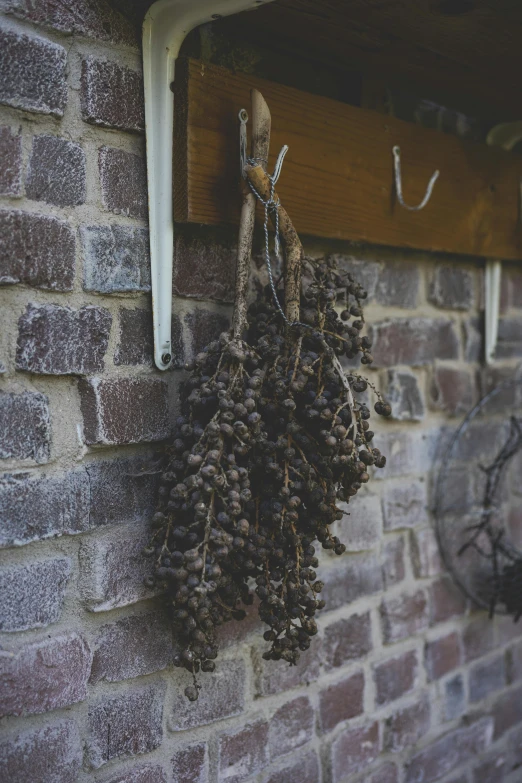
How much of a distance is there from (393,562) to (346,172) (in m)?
0.82

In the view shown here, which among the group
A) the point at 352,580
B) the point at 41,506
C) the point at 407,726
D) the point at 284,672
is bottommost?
the point at 407,726

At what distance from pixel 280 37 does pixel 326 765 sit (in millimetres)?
1337

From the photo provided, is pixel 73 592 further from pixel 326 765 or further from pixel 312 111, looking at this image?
pixel 312 111

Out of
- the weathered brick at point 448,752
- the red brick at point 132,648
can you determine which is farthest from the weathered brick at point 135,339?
the weathered brick at point 448,752

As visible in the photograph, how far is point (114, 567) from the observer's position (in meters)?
1.11

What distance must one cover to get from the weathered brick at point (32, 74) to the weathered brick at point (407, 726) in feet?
4.42

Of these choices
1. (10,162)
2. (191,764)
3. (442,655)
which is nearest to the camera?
(10,162)

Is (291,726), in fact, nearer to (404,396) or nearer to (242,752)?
(242,752)

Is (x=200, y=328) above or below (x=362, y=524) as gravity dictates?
above

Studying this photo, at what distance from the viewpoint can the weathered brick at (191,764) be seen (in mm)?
Result: 1210

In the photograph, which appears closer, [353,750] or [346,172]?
[346,172]

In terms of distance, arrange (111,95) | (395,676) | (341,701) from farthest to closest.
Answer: (395,676)
(341,701)
(111,95)

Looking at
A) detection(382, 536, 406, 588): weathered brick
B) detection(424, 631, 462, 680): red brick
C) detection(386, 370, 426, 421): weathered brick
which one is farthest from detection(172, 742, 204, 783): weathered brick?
detection(386, 370, 426, 421): weathered brick

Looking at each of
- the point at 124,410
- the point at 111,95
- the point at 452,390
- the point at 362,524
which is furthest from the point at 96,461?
the point at 452,390
